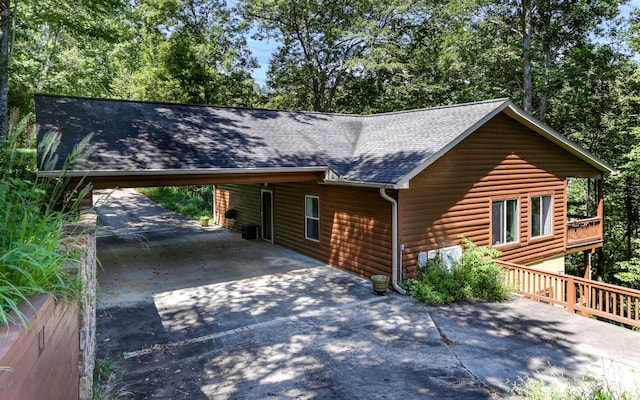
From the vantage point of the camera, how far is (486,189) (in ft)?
35.6

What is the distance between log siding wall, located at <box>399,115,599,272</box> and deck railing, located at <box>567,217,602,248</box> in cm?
60

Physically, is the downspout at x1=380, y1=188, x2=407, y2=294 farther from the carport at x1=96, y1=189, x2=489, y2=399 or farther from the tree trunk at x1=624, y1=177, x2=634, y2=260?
the tree trunk at x1=624, y1=177, x2=634, y2=260

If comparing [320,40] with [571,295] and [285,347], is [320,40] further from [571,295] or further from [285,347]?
[285,347]

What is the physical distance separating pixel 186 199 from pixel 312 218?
13.6 metres

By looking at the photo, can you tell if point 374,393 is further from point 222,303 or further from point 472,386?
point 222,303

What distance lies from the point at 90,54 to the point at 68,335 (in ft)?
83.2

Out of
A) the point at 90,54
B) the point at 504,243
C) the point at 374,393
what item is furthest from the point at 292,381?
the point at 90,54

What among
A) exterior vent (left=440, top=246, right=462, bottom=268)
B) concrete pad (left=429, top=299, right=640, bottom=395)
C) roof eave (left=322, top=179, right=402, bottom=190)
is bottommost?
concrete pad (left=429, top=299, right=640, bottom=395)

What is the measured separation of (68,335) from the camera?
3.22 metres

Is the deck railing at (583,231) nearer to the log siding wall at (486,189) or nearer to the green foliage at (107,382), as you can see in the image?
the log siding wall at (486,189)

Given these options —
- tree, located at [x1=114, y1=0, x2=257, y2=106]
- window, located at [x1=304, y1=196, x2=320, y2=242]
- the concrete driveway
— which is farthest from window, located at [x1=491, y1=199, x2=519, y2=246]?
tree, located at [x1=114, y1=0, x2=257, y2=106]

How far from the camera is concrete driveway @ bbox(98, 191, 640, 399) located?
5.23 meters

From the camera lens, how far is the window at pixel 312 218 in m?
12.1

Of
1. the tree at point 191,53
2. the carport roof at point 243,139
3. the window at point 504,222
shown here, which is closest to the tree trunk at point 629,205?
the carport roof at point 243,139
